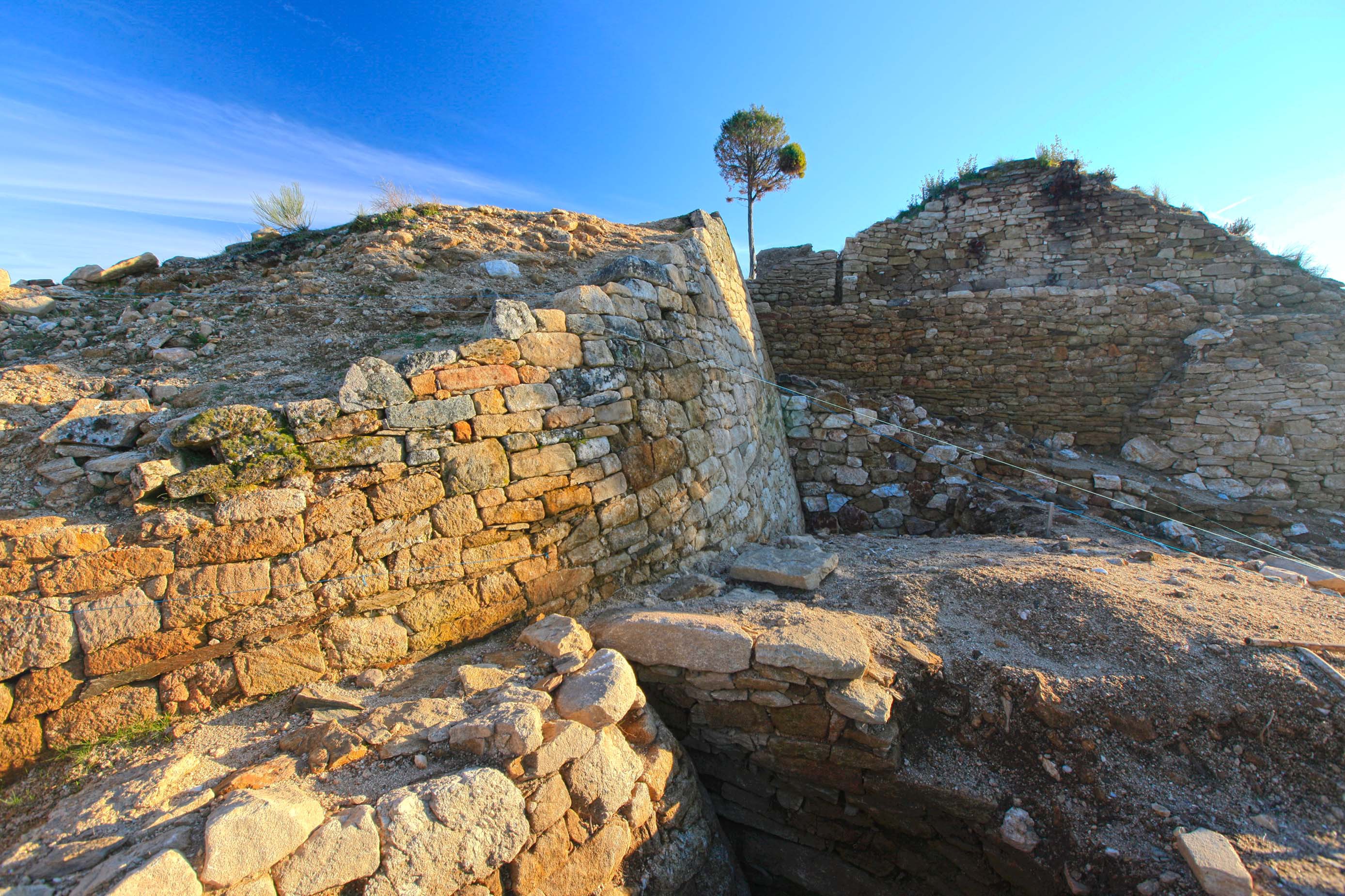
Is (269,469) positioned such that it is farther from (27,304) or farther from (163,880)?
(27,304)

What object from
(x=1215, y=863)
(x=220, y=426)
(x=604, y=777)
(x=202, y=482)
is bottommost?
(x=1215, y=863)

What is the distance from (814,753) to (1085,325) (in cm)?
832

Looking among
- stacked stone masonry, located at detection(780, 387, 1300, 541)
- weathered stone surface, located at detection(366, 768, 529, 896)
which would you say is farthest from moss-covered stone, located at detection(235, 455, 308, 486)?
stacked stone masonry, located at detection(780, 387, 1300, 541)

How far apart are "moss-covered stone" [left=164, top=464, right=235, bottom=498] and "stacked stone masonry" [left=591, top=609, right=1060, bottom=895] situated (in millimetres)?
2062

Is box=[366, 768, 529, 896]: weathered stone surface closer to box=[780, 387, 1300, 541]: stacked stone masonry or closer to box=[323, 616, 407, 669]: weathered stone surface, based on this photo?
box=[323, 616, 407, 669]: weathered stone surface

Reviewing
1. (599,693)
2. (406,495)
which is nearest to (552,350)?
(406,495)

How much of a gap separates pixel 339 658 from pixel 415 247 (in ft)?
13.2

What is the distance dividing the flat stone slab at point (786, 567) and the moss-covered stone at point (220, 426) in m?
3.16

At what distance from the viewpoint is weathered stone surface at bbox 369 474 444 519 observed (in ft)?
9.55

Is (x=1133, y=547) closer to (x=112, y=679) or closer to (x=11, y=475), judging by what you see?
(x=112, y=679)

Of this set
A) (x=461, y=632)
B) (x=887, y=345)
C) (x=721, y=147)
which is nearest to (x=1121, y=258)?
(x=887, y=345)

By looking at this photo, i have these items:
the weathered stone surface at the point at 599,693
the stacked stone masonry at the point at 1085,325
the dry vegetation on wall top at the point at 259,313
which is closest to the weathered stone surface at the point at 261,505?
the dry vegetation on wall top at the point at 259,313

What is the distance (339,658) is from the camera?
2.78 meters

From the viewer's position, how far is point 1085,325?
27.4 ft
